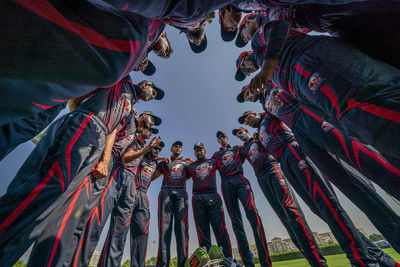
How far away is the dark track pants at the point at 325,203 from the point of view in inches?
62.0

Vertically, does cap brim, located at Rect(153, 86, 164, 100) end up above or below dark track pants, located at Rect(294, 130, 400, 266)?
above

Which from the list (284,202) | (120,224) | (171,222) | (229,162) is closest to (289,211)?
(284,202)

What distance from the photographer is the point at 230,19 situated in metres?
2.45

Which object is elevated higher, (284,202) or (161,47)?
(161,47)

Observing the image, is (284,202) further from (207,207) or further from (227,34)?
(227,34)

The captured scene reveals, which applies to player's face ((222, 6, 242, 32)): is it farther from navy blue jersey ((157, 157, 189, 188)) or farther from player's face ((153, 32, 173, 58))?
navy blue jersey ((157, 157, 189, 188))

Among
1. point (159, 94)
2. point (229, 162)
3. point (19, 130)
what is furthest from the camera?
point (229, 162)

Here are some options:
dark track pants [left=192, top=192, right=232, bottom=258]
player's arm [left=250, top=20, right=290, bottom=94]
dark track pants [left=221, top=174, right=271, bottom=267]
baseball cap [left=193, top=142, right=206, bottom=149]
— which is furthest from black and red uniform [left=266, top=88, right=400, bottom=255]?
baseball cap [left=193, top=142, right=206, bottom=149]

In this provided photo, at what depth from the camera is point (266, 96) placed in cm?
300

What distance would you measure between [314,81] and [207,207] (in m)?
3.48

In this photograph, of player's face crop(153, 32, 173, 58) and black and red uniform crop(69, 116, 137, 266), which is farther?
player's face crop(153, 32, 173, 58)

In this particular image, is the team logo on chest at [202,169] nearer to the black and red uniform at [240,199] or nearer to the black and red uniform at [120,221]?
the black and red uniform at [240,199]

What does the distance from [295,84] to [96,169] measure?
203 cm

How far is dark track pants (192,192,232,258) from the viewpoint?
3.38 meters
